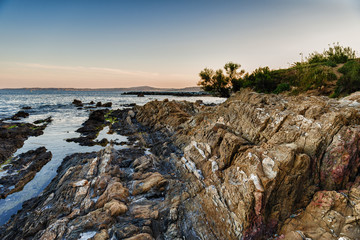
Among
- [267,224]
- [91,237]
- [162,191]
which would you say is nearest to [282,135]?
[267,224]

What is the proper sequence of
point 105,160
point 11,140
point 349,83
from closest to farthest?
point 105,160 < point 11,140 < point 349,83

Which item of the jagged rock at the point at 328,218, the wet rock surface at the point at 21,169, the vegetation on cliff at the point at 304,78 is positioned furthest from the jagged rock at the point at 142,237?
the vegetation on cliff at the point at 304,78

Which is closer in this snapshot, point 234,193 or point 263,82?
point 234,193

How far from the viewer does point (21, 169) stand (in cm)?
1159

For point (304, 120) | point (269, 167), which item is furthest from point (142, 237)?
point (304, 120)

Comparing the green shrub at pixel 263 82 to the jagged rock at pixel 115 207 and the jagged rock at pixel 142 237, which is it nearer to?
the jagged rock at pixel 115 207

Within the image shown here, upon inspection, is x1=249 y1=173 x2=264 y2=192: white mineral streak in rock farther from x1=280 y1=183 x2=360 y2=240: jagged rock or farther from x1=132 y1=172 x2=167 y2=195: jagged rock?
x1=132 y1=172 x2=167 y2=195: jagged rock

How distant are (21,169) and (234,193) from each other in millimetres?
13408

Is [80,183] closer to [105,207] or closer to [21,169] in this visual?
[105,207]

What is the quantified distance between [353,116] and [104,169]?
11.6 meters

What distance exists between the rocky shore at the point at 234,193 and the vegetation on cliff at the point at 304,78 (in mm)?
15603

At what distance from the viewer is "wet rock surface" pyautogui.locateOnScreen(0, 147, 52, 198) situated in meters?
9.65

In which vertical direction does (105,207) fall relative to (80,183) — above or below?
below

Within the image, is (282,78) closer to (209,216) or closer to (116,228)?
(209,216)
